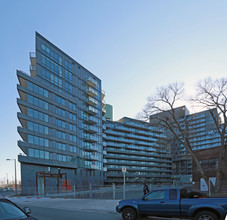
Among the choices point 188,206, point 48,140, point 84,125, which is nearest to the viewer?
point 188,206

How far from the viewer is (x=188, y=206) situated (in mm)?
10023

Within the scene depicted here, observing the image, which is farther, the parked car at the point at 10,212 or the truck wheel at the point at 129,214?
the truck wheel at the point at 129,214

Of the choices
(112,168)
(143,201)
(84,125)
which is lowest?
(112,168)

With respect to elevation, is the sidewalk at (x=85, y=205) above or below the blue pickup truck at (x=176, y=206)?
below

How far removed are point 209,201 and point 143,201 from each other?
2949 mm

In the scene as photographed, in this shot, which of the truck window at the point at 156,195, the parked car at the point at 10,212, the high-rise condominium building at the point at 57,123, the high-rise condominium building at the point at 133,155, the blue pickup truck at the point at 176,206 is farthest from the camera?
the high-rise condominium building at the point at 133,155

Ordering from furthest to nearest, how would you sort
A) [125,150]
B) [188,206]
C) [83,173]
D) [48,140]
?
[125,150] < [83,173] < [48,140] < [188,206]

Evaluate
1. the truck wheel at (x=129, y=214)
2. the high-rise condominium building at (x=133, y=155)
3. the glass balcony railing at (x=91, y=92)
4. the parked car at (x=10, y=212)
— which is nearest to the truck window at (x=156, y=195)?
the truck wheel at (x=129, y=214)

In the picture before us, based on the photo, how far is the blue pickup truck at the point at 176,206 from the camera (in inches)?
361

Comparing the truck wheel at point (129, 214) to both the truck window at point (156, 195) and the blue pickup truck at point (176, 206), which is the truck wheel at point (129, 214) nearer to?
the blue pickup truck at point (176, 206)

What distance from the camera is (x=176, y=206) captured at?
1032cm

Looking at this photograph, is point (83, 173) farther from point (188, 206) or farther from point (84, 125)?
point (188, 206)

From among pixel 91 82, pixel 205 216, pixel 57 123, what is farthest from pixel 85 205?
pixel 91 82

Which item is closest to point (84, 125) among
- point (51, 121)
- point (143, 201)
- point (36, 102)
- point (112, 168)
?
point (51, 121)
